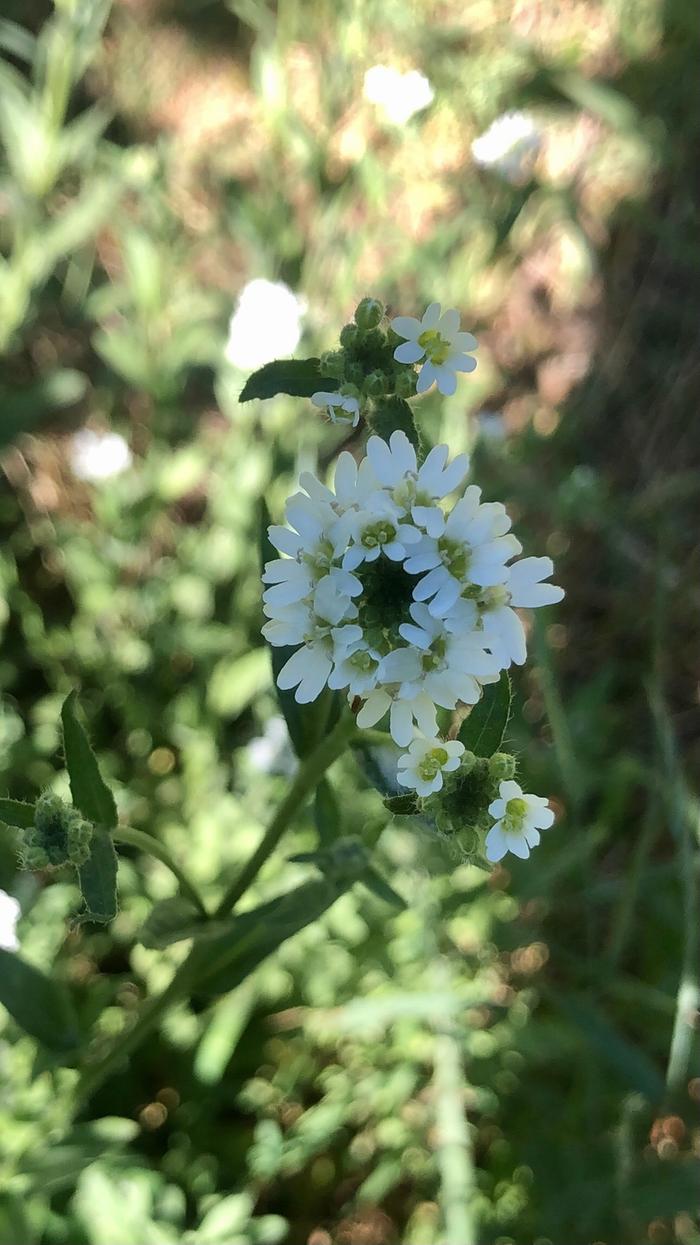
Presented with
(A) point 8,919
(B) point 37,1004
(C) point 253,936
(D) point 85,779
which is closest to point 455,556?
(D) point 85,779

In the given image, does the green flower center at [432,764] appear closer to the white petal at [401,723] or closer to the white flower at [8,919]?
the white petal at [401,723]

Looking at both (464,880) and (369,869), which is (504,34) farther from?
(369,869)

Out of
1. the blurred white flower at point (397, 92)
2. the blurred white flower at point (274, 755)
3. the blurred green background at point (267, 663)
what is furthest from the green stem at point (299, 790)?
the blurred white flower at point (397, 92)

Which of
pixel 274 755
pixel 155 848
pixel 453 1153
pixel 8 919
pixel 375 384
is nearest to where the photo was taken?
pixel 375 384

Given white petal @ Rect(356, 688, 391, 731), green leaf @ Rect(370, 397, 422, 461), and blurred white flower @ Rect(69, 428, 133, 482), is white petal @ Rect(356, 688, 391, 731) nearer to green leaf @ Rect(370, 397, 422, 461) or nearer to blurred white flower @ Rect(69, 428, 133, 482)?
green leaf @ Rect(370, 397, 422, 461)

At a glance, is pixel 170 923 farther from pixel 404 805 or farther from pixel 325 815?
pixel 404 805

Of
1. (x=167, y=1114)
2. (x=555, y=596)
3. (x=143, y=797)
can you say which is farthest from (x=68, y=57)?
(x=167, y=1114)
